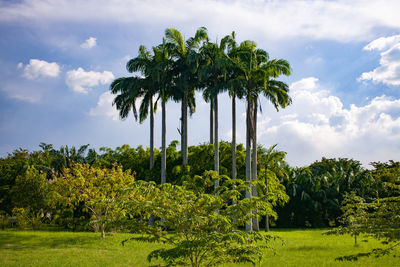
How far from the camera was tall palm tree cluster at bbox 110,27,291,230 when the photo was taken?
95.9 ft

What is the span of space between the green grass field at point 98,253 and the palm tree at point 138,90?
11847 mm

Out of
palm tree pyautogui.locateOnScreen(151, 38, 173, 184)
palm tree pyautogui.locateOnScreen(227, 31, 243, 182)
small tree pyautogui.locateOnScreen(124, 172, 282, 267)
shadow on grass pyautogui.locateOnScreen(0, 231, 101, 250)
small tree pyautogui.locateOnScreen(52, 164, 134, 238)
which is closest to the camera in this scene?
small tree pyautogui.locateOnScreen(124, 172, 282, 267)

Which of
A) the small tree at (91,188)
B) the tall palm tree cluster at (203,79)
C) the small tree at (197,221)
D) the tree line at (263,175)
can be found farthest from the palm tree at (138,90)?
the small tree at (197,221)

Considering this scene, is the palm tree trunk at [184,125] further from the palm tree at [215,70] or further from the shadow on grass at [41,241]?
the shadow on grass at [41,241]

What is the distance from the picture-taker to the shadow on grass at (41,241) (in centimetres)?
2054

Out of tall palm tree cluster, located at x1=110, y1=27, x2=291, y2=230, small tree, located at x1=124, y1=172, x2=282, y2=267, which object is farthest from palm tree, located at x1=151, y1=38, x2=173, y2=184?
small tree, located at x1=124, y1=172, x2=282, y2=267

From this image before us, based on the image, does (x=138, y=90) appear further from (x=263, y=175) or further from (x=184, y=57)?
(x=263, y=175)

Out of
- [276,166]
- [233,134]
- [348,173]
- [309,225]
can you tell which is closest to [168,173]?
[233,134]

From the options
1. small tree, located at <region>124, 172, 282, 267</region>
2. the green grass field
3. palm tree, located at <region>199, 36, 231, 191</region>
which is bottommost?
the green grass field

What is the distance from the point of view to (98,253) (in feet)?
61.5

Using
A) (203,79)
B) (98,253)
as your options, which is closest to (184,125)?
(203,79)

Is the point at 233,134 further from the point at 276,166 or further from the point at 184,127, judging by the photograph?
the point at 276,166

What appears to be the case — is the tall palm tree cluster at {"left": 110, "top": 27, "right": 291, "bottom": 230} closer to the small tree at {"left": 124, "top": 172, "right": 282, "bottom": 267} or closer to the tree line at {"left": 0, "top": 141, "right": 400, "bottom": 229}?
the tree line at {"left": 0, "top": 141, "right": 400, "bottom": 229}

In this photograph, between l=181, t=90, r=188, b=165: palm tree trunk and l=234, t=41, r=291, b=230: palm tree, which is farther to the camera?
l=181, t=90, r=188, b=165: palm tree trunk
